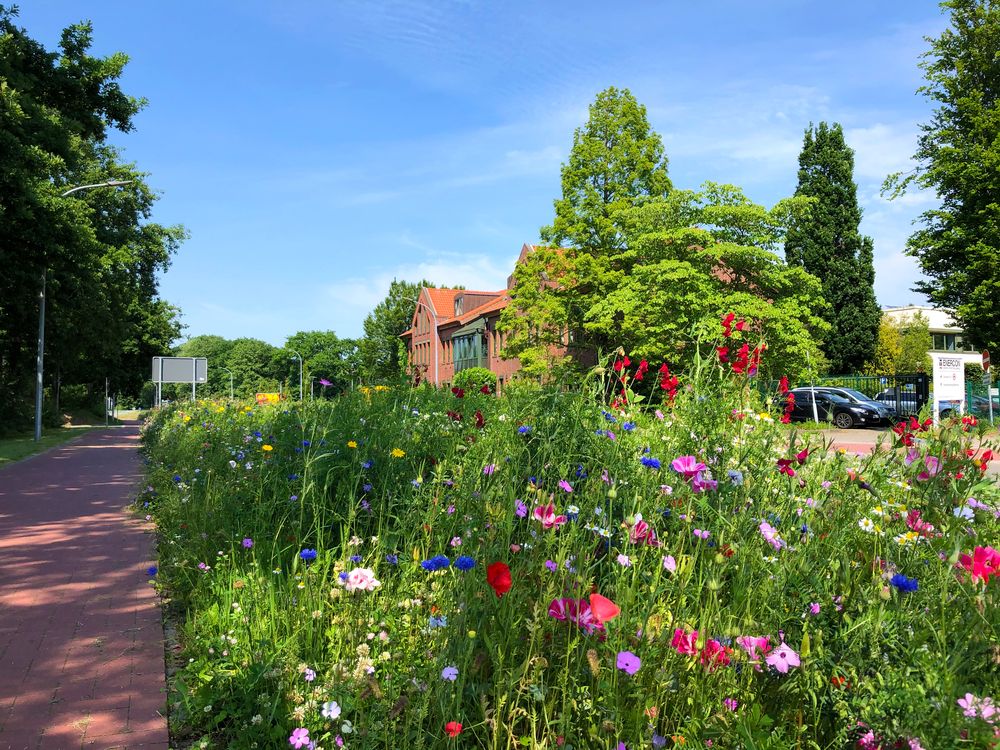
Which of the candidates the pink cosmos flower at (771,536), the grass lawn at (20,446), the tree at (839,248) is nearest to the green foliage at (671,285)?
the tree at (839,248)

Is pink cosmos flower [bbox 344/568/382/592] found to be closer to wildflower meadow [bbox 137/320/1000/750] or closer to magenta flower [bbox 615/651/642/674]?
wildflower meadow [bbox 137/320/1000/750]

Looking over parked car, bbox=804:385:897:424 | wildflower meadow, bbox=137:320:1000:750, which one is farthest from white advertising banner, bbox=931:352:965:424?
wildflower meadow, bbox=137:320:1000:750

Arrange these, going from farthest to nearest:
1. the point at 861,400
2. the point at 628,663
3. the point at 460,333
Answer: the point at 460,333, the point at 861,400, the point at 628,663

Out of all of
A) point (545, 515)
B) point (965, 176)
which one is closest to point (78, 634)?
point (545, 515)

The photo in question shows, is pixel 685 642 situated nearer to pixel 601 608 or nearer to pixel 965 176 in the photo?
pixel 601 608

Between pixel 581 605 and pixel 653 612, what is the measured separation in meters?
0.54

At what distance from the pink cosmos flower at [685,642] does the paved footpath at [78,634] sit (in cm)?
222

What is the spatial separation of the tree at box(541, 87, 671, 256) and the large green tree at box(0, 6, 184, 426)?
1807 centimetres

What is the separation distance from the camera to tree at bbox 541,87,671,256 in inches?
1356

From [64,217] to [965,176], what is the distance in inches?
1316

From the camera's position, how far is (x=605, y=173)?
34.6 m

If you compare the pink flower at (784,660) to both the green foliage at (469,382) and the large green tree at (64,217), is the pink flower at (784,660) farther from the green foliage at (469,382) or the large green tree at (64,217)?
the large green tree at (64,217)

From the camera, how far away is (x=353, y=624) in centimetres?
330

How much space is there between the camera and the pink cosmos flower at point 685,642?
2227 millimetres
